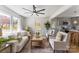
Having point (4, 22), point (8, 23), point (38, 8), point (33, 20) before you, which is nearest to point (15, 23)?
point (8, 23)

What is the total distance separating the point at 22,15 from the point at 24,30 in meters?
0.37

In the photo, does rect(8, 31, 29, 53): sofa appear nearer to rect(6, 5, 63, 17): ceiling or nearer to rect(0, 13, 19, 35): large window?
rect(0, 13, 19, 35): large window

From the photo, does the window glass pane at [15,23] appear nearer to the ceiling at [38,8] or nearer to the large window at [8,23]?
the large window at [8,23]

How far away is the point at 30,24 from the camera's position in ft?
8.89

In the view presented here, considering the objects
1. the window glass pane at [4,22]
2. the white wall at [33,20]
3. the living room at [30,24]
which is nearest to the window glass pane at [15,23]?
the living room at [30,24]

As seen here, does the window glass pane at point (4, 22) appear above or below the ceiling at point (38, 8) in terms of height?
below

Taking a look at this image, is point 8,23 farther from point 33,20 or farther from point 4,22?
point 33,20

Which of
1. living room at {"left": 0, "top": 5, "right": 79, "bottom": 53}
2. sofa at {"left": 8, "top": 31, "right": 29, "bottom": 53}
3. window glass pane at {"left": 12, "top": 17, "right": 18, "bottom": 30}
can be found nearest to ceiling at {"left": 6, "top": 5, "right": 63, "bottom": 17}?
living room at {"left": 0, "top": 5, "right": 79, "bottom": 53}

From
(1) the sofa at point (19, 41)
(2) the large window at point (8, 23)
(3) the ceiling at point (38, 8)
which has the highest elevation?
(3) the ceiling at point (38, 8)

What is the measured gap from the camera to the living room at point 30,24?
2.45 meters

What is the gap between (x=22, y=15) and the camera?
2.65 m
